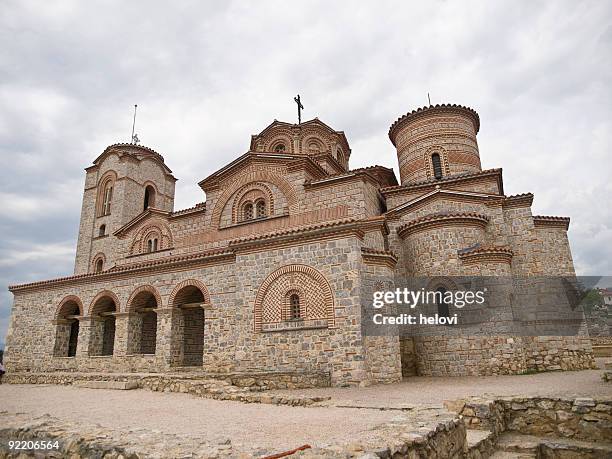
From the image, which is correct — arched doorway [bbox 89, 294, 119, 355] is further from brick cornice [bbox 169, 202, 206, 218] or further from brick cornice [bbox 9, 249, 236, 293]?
brick cornice [bbox 169, 202, 206, 218]

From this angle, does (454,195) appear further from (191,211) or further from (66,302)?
(66,302)

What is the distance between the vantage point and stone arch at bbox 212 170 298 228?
1406cm

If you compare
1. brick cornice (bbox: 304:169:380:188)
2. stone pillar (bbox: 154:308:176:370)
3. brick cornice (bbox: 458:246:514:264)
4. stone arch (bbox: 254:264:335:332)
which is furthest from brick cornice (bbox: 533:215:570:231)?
stone pillar (bbox: 154:308:176:370)

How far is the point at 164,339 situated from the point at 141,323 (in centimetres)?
198

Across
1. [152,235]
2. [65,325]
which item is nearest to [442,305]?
[152,235]

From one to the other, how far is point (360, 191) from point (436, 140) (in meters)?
6.06

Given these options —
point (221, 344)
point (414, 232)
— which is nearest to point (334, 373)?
point (221, 344)

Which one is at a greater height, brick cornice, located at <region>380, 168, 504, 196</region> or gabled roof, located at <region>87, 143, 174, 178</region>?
gabled roof, located at <region>87, 143, 174, 178</region>

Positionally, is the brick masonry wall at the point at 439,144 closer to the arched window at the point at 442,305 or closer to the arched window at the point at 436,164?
the arched window at the point at 436,164

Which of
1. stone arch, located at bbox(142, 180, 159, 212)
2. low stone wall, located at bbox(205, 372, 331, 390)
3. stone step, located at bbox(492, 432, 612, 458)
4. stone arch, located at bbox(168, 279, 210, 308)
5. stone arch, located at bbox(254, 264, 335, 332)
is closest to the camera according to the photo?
stone step, located at bbox(492, 432, 612, 458)

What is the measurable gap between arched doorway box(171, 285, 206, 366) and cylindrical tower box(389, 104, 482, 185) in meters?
9.96

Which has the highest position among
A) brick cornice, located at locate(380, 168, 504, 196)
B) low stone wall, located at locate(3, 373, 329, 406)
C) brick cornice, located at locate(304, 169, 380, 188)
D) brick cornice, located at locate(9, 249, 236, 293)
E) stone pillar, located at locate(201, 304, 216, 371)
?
brick cornice, located at locate(380, 168, 504, 196)

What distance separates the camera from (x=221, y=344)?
1175 cm

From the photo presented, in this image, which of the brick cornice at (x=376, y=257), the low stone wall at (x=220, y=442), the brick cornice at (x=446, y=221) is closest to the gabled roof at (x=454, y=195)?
the brick cornice at (x=446, y=221)
